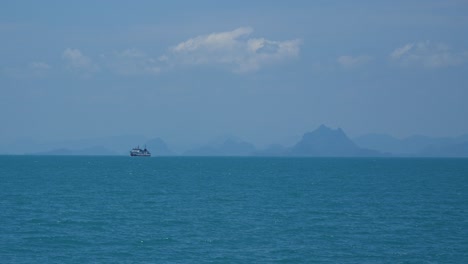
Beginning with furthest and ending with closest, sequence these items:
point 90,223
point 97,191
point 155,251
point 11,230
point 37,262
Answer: point 97,191, point 90,223, point 11,230, point 155,251, point 37,262

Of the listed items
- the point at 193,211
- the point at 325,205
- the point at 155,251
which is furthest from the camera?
the point at 325,205

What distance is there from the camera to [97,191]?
3398 inches

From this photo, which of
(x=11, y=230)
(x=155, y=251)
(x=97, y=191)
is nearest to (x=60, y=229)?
(x=11, y=230)

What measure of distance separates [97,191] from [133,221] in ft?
106

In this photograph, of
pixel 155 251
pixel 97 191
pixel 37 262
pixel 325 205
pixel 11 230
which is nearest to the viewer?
pixel 37 262

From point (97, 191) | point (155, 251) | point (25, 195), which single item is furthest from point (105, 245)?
point (97, 191)

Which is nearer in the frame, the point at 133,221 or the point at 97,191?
the point at 133,221

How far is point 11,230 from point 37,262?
38.9ft

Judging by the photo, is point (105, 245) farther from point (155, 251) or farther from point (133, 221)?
point (133, 221)

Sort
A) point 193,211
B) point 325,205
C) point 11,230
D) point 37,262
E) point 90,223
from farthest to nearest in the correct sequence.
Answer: point 325,205
point 193,211
point 90,223
point 11,230
point 37,262

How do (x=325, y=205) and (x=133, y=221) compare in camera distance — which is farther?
(x=325, y=205)

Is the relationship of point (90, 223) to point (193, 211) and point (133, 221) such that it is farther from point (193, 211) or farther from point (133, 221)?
point (193, 211)

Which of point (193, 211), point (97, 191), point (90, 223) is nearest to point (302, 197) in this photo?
point (193, 211)

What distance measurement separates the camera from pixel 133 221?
55.4m
